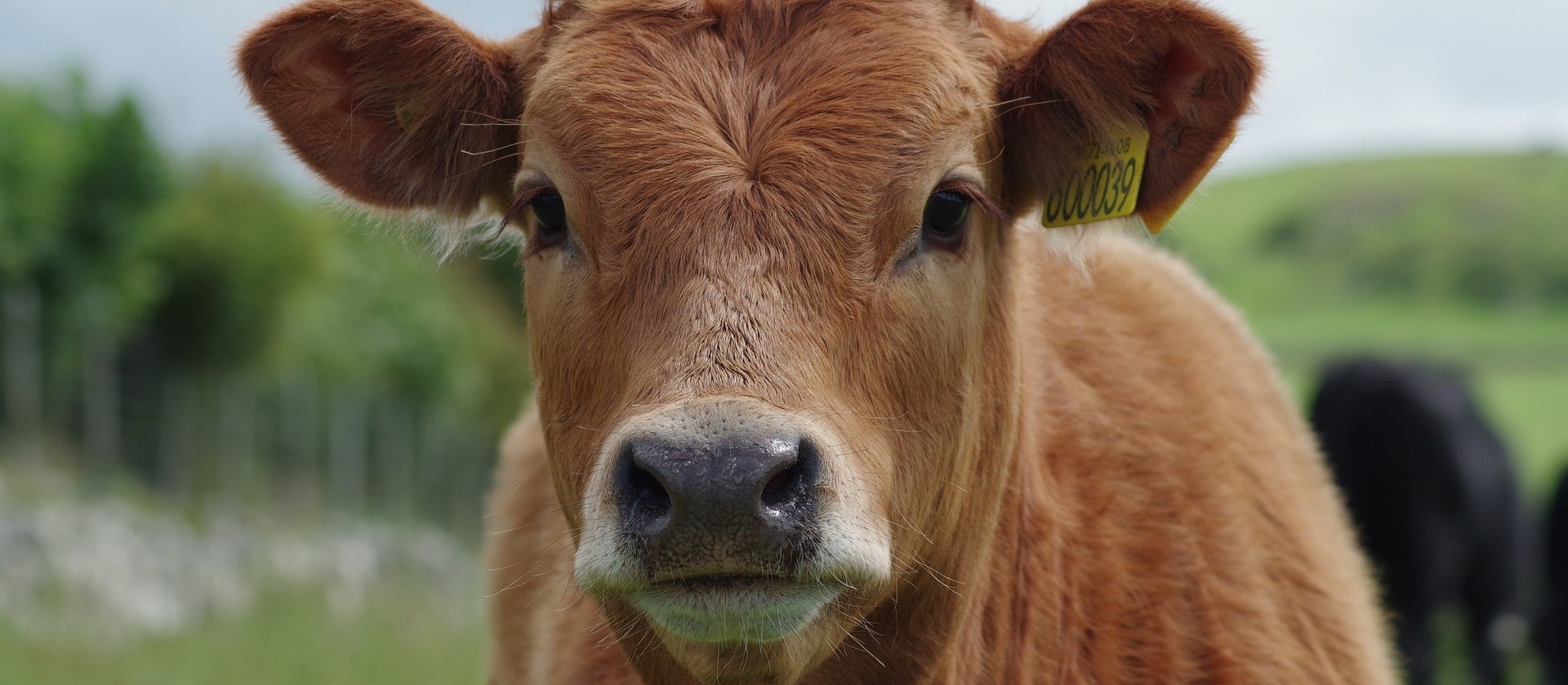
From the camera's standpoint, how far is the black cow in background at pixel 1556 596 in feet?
41.6

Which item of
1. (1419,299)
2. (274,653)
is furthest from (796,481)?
(1419,299)

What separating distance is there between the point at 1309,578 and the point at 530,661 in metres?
2.58

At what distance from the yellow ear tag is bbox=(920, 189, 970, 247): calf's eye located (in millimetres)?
460

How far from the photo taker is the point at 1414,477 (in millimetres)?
11844

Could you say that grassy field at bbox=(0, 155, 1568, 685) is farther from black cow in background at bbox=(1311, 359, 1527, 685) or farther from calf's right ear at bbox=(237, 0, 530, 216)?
calf's right ear at bbox=(237, 0, 530, 216)

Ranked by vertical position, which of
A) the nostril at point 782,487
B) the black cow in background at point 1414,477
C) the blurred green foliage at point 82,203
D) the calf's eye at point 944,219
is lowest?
the blurred green foliage at point 82,203

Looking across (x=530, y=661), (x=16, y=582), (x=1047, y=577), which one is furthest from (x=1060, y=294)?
(x=16, y=582)

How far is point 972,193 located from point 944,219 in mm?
100

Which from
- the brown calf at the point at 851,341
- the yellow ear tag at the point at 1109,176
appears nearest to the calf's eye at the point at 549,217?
the brown calf at the point at 851,341

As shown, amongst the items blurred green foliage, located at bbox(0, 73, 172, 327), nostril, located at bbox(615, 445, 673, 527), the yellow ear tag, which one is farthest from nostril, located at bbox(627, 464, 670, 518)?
blurred green foliage, located at bbox(0, 73, 172, 327)

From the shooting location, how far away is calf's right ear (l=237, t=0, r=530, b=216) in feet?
12.3

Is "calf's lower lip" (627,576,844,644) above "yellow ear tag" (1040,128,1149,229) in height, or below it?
below

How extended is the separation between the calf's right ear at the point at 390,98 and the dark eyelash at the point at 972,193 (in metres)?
1.10

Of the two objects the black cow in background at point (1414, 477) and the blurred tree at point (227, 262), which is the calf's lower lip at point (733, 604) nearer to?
the black cow in background at point (1414, 477)
